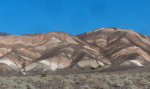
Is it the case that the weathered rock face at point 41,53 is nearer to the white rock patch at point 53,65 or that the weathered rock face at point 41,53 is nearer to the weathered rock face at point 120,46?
the white rock patch at point 53,65

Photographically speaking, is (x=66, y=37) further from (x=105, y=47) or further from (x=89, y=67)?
(x=89, y=67)

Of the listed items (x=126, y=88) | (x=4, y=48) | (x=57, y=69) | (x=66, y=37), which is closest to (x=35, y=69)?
(x=57, y=69)

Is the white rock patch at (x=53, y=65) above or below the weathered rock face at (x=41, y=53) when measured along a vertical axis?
below

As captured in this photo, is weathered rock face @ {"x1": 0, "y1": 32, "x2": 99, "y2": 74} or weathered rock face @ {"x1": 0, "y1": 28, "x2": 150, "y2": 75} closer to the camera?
weathered rock face @ {"x1": 0, "y1": 32, "x2": 99, "y2": 74}

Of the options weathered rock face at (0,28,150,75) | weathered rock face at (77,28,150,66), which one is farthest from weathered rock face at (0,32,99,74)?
weathered rock face at (77,28,150,66)

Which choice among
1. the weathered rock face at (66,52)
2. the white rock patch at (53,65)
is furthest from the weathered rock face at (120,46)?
the white rock patch at (53,65)

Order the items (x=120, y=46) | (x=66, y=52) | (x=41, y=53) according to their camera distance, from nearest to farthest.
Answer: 1. (x=66, y=52)
2. (x=41, y=53)
3. (x=120, y=46)

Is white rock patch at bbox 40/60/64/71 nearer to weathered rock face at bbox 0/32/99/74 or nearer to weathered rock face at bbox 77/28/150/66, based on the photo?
weathered rock face at bbox 0/32/99/74

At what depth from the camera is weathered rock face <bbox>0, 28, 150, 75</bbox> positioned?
86625 mm

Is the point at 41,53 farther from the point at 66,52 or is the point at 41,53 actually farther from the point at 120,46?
the point at 120,46

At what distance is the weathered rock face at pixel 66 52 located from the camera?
86625 millimetres

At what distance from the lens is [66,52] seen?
314ft

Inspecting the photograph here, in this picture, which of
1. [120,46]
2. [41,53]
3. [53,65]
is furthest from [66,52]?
[120,46]

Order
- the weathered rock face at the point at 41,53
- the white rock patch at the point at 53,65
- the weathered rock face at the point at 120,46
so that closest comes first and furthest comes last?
1. the weathered rock face at the point at 41,53
2. the white rock patch at the point at 53,65
3. the weathered rock face at the point at 120,46
